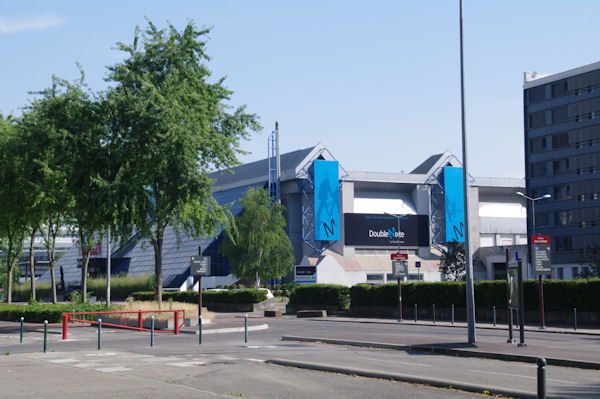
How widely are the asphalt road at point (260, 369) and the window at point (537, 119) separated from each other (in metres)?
67.4

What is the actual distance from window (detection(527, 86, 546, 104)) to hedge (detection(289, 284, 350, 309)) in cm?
5231

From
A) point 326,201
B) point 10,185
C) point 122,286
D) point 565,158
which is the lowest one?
point 122,286

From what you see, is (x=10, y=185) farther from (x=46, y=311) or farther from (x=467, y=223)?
(x=467, y=223)

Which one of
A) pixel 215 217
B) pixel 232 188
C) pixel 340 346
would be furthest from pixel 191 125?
pixel 232 188

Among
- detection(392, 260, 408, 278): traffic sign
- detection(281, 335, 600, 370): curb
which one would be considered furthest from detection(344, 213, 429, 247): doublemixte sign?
detection(281, 335, 600, 370): curb

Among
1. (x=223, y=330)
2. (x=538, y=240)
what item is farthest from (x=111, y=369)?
(x=538, y=240)

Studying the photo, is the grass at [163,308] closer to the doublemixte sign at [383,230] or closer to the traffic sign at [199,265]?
the traffic sign at [199,265]

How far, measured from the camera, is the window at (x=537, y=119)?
287ft

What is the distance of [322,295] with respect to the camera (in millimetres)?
46812

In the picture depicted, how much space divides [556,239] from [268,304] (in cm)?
4693

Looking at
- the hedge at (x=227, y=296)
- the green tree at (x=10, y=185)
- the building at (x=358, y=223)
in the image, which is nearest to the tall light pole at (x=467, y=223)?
the green tree at (x=10, y=185)

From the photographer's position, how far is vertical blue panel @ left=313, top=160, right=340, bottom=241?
300ft

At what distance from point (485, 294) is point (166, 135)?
18.0m

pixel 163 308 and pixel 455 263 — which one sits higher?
pixel 455 263
